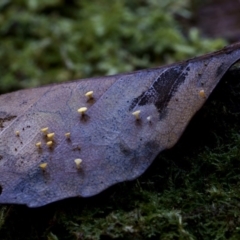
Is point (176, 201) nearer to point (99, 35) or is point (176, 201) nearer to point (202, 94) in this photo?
point (202, 94)

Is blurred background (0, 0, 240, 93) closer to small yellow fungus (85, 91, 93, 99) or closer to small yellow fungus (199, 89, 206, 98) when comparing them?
small yellow fungus (85, 91, 93, 99)

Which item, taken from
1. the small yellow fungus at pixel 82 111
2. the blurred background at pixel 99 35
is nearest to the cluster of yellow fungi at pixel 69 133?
the small yellow fungus at pixel 82 111

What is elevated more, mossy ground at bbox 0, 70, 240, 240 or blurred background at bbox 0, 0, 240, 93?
mossy ground at bbox 0, 70, 240, 240

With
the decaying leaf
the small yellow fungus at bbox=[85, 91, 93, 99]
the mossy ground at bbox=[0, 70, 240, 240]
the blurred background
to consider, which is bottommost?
the blurred background

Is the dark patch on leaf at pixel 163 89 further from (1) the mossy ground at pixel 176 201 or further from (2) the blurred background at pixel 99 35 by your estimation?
(2) the blurred background at pixel 99 35

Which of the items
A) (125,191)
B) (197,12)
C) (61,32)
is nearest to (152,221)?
(125,191)

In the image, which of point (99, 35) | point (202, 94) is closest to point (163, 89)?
point (202, 94)

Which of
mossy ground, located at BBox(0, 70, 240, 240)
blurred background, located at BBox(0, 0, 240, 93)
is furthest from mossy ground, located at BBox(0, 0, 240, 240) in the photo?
blurred background, located at BBox(0, 0, 240, 93)

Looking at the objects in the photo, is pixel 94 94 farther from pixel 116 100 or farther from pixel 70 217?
pixel 70 217
